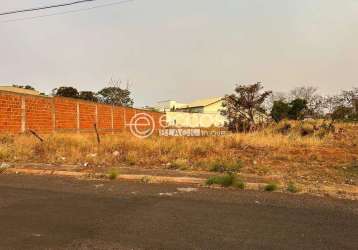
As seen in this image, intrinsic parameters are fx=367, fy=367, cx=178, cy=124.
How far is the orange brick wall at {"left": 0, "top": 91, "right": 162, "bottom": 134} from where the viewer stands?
18000 mm

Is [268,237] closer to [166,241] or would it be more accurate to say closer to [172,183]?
[166,241]

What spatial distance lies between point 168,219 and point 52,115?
58.6ft

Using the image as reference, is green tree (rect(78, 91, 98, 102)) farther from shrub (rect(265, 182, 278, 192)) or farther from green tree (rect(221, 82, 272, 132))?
shrub (rect(265, 182, 278, 192))

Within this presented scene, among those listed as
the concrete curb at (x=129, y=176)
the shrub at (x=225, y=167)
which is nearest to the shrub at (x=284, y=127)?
the shrub at (x=225, y=167)

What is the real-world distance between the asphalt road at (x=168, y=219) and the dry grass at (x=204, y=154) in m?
2.73

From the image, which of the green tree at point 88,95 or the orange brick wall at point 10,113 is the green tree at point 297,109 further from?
the green tree at point 88,95

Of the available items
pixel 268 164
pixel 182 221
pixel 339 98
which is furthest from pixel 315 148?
pixel 339 98

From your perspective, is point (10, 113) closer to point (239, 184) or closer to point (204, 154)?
point (204, 154)

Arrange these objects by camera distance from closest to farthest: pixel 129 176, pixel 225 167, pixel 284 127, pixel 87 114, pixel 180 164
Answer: pixel 129 176 → pixel 225 167 → pixel 180 164 → pixel 284 127 → pixel 87 114

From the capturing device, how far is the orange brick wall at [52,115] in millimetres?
18000

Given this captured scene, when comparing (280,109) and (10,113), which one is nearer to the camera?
(10,113)

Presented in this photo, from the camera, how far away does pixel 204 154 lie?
11.8 meters

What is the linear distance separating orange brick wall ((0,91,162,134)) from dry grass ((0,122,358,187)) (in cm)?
390

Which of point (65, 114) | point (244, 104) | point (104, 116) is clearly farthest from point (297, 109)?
point (65, 114)
